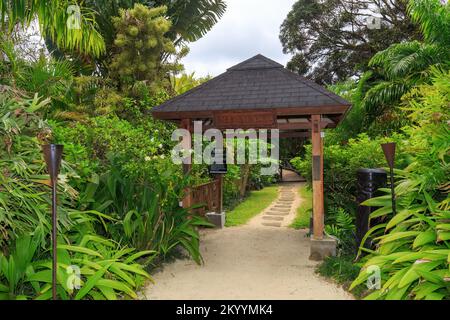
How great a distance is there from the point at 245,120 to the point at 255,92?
2.17ft

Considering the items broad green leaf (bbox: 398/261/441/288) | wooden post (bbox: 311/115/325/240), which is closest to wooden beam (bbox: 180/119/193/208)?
wooden post (bbox: 311/115/325/240)

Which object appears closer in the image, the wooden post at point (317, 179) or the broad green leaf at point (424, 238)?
the broad green leaf at point (424, 238)

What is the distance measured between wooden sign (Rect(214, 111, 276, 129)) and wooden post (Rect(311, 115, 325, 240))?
77 centimetres

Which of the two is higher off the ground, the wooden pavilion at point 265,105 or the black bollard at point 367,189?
the wooden pavilion at point 265,105

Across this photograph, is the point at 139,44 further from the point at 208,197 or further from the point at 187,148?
the point at 187,148

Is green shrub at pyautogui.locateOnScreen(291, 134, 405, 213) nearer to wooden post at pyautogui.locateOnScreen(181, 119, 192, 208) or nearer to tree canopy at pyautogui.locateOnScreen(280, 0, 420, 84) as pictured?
wooden post at pyautogui.locateOnScreen(181, 119, 192, 208)

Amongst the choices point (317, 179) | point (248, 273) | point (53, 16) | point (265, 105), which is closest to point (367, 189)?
point (317, 179)

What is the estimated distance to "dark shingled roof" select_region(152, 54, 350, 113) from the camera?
5844mm

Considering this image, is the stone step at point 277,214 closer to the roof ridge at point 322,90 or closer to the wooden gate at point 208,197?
the wooden gate at point 208,197

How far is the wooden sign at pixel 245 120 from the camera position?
19.3 feet

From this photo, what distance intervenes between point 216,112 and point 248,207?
6.39 meters

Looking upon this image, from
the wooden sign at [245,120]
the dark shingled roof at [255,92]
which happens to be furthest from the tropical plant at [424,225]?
the wooden sign at [245,120]

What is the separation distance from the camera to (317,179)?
6090 mm

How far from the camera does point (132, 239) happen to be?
5.22 metres
